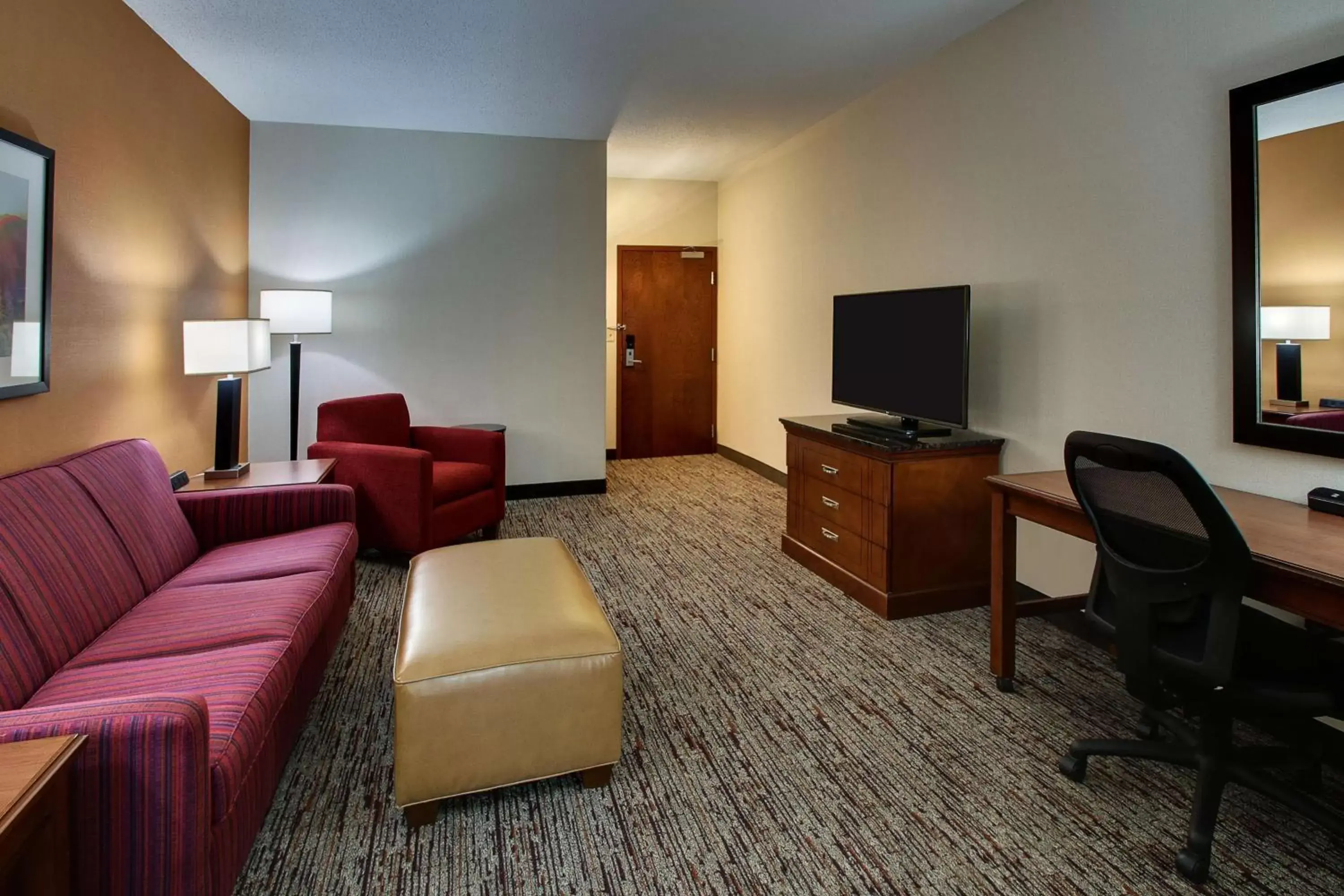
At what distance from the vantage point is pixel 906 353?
3090 millimetres

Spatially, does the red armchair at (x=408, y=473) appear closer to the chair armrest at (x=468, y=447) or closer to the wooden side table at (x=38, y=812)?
the chair armrest at (x=468, y=447)

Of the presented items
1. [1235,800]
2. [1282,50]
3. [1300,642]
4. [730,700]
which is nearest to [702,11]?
[1282,50]

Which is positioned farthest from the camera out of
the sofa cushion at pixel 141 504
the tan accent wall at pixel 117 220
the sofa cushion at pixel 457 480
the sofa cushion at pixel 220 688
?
the sofa cushion at pixel 457 480

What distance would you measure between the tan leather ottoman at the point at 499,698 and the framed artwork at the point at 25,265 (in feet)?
4.51

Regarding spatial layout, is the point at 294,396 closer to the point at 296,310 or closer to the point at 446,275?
the point at 296,310

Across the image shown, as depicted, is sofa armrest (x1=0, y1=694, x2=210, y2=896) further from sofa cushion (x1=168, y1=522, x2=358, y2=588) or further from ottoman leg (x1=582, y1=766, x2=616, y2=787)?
sofa cushion (x1=168, y1=522, x2=358, y2=588)

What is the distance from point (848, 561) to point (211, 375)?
10.3ft

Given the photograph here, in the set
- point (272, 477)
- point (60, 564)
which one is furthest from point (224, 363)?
point (60, 564)

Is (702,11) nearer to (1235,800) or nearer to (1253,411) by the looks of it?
(1253,411)

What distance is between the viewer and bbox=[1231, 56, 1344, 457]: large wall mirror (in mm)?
1792

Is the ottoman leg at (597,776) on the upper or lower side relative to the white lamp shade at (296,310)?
lower

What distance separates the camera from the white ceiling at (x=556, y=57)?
2828mm

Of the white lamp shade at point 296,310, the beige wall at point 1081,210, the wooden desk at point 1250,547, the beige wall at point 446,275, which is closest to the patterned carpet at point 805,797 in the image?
the wooden desk at point 1250,547

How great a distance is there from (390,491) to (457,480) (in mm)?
382
